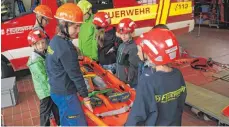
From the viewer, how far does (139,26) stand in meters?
7.23

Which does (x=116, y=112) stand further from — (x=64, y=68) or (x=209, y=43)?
(x=209, y=43)

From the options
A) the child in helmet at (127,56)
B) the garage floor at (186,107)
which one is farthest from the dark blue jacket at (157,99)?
the garage floor at (186,107)

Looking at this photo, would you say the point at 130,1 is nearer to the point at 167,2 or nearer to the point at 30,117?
the point at 167,2

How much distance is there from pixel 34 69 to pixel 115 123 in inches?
51.3

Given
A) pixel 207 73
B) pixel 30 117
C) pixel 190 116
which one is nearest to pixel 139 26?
pixel 207 73

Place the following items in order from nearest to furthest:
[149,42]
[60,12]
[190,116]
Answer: [149,42] < [60,12] < [190,116]

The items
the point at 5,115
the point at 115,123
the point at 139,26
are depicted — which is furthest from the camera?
the point at 139,26

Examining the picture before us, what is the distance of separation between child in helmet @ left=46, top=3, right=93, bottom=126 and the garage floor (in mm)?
1768

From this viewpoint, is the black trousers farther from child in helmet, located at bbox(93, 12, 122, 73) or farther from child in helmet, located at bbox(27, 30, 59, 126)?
child in helmet, located at bbox(93, 12, 122, 73)

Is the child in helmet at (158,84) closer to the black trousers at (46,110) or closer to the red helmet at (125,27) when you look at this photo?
the red helmet at (125,27)

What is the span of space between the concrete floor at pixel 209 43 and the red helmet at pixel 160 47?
6.16 m

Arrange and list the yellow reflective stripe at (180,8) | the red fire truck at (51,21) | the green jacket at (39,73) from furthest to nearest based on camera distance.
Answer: the yellow reflective stripe at (180,8) → the red fire truck at (51,21) → the green jacket at (39,73)

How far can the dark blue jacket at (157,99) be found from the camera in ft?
6.88

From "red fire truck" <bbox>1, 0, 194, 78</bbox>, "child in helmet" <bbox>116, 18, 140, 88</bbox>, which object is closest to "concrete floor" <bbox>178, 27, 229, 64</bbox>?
"red fire truck" <bbox>1, 0, 194, 78</bbox>
